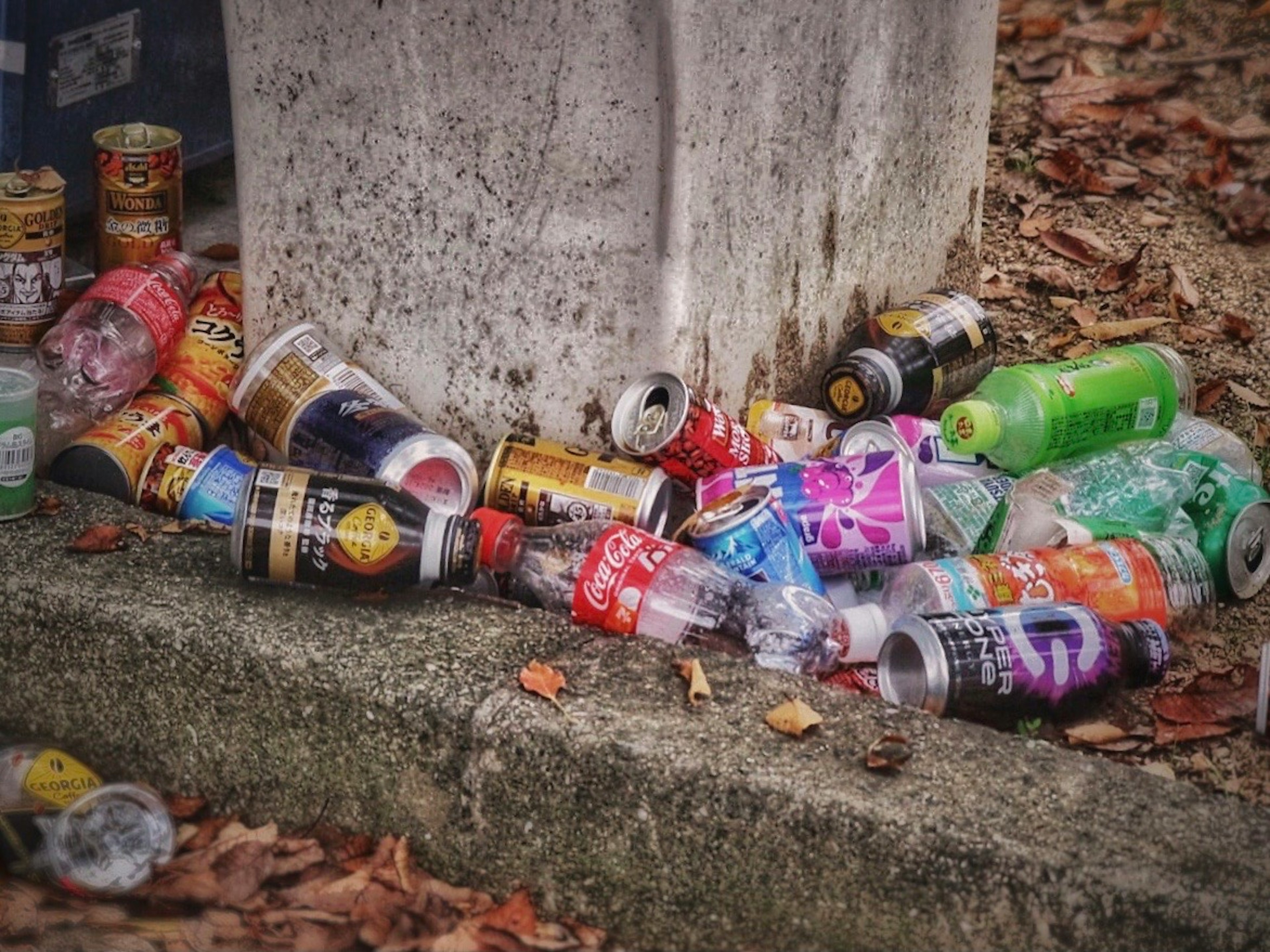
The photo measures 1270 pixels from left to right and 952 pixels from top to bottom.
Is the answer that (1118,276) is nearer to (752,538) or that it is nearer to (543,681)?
(752,538)

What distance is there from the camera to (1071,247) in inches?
174

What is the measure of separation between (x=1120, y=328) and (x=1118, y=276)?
326 millimetres

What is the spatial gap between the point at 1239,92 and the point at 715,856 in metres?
4.10

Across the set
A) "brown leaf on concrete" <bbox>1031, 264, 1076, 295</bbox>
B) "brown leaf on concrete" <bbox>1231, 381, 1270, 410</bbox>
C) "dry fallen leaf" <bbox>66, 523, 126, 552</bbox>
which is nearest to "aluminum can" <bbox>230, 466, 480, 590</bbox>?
"dry fallen leaf" <bbox>66, 523, 126, 552</bbox>

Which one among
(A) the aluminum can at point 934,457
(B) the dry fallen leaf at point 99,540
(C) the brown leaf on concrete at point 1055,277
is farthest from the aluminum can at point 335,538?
(C) the brown leaf on concrete at point 1055,277

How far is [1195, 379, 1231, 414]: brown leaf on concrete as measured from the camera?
→ 3.72 metres

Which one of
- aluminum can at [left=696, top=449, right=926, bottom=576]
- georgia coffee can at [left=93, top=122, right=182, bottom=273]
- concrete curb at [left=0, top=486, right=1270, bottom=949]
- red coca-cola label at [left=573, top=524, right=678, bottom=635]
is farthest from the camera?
georgia coffee can at [left=93, top=122, right=182, bottom=273]

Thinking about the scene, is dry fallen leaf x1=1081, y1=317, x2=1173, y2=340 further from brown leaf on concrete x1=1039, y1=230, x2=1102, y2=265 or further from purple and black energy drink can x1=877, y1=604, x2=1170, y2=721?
purple and black energy drink can x1=877, y1=604, x2=1170, y2=721

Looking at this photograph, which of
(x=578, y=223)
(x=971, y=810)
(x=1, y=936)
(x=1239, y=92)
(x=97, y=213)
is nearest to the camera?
(x=971, y=810)

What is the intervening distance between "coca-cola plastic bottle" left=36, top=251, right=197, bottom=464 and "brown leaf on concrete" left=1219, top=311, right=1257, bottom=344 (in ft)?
8.34

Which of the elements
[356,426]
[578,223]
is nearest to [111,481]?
[356,426]

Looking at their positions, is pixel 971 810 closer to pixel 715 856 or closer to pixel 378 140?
pixel 715 856

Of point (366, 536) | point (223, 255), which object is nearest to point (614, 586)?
point (366, 536)

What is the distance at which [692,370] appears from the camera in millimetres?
3076
